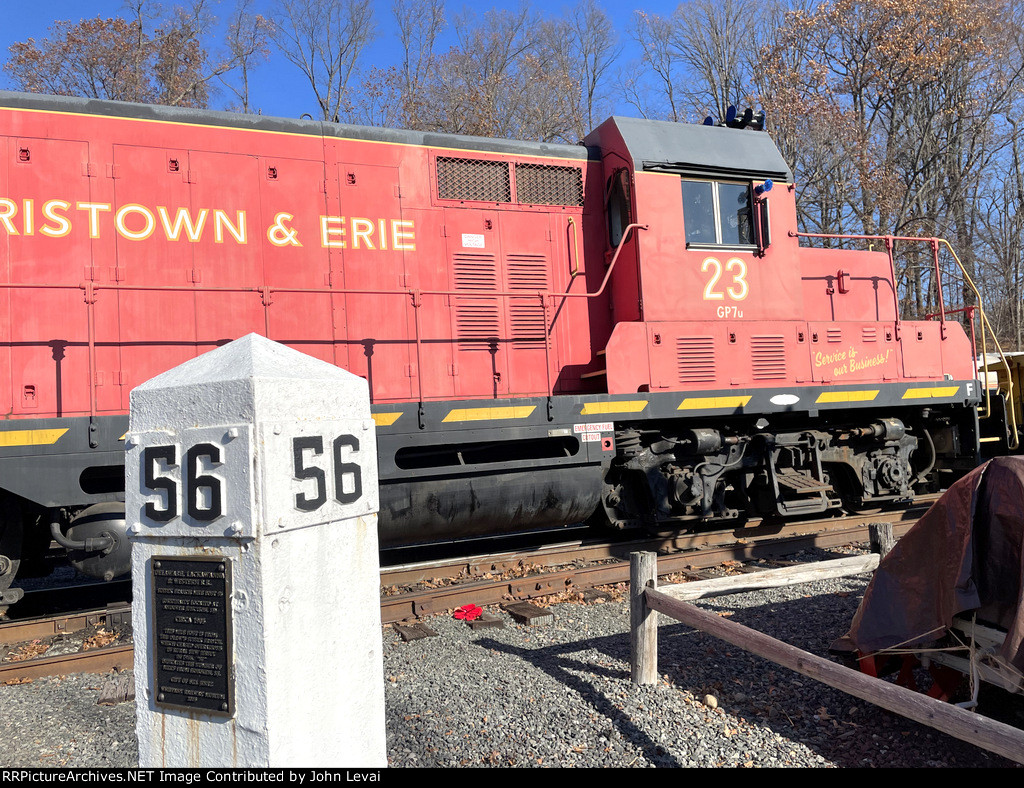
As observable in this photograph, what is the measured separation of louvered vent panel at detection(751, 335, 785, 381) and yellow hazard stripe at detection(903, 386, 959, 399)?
67.9 inches

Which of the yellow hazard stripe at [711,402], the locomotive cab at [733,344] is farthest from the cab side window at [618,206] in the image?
the yellow hazard stripe at [711,402]

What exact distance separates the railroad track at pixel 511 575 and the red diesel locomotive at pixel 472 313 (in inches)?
14.2

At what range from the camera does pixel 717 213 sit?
23.1 feet

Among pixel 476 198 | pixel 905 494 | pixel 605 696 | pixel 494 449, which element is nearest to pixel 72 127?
pixel 476 198

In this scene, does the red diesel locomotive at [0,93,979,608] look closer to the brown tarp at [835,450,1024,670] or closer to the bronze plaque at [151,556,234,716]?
the brown tarp at [835,450,1024,670]

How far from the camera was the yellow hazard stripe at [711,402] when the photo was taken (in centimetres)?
664

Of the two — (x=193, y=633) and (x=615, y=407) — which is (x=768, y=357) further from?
(x=193, y=633)

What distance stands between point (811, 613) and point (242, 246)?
5.42m

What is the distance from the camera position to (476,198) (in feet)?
22.4

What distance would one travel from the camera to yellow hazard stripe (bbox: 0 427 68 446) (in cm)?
475

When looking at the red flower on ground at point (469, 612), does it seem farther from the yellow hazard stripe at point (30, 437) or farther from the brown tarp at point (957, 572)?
the yellow hazard stripe at point (30, 437)

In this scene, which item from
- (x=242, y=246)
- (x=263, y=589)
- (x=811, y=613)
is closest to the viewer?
(x=263, y=589)

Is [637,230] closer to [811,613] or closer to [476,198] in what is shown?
[476,198]

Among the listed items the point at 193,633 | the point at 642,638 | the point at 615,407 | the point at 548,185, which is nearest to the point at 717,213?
the point at 548,185
